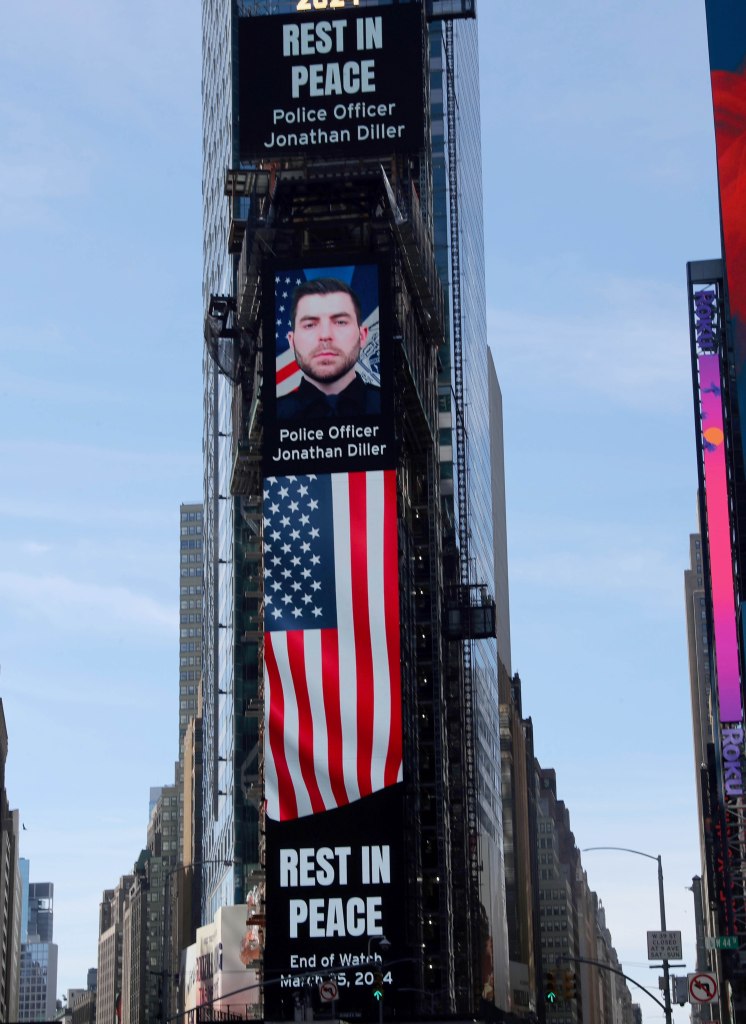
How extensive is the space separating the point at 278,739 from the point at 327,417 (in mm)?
15317

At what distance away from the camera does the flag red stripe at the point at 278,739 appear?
83.7m

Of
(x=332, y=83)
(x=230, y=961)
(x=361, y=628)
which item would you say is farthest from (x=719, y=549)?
(x=361, y=628)

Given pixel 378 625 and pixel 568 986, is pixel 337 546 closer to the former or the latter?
pixel 378 625

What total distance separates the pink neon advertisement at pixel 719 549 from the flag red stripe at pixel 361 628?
5161 centimetres

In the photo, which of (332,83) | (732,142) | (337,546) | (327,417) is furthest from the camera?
(332,83)

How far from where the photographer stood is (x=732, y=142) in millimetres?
45188

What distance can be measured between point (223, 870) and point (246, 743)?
35.8 ft

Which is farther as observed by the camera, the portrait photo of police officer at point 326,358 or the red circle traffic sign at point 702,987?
the portrait photo of police officer at point 326,358

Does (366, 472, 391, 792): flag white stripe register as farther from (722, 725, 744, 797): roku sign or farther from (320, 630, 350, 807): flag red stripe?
(722, 725, 744, 797): roku sign

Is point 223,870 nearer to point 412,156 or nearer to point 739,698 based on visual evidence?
point 739,698

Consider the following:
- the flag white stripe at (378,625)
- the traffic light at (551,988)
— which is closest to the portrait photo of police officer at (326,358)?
the flag white stripe at (378,625)

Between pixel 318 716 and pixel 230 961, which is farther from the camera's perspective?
pixel 230 961

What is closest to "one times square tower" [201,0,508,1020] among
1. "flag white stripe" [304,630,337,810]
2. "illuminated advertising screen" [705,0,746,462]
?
"flag white stripe" [304,630,337,810]

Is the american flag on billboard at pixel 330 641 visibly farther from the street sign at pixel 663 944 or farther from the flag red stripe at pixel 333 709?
the street sign at pixel 663 944
